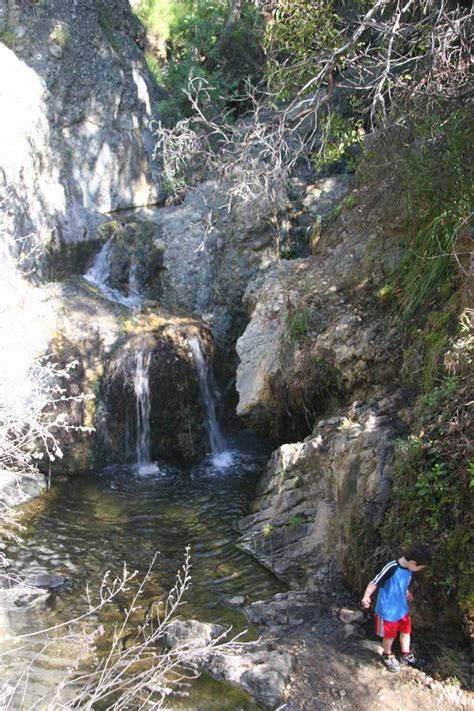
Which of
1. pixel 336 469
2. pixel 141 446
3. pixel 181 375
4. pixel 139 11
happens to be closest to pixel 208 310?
pixel 181 375

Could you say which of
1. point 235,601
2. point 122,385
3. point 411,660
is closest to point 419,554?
point 411,660

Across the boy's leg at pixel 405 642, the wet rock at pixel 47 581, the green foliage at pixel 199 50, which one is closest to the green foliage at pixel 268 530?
the wet rock at pixel 47 581

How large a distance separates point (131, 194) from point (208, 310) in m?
3.76

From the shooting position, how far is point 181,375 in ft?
29.5

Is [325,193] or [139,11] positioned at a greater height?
[139,11]

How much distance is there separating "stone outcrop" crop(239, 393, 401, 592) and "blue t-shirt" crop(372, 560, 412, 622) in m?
0.68

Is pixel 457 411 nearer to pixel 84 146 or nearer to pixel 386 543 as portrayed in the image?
pixel 386 543

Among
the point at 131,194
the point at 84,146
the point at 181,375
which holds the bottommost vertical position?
the point at 181,375

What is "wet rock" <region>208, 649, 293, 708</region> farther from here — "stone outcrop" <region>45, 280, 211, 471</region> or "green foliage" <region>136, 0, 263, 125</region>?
"green foliage" <region>136, 0, 263, 125</region>

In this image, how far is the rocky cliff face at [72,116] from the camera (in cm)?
977

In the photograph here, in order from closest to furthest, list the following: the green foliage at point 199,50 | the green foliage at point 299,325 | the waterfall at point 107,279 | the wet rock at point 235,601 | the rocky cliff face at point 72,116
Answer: the wet rock at point 235,601, the green foliage at point 299,325, the rocky cliff face at point 72,116, the waterfall at point 107,279, the green foliage at point 199,50

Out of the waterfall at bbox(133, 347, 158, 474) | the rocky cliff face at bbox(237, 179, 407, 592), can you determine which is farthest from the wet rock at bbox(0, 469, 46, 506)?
the rocky cliff face at bbox(237, 179, 407, 592)

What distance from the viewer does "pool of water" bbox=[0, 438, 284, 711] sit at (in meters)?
4.52

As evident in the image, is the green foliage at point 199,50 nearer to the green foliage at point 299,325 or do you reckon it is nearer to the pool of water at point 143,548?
the green foliage at point 299,325
